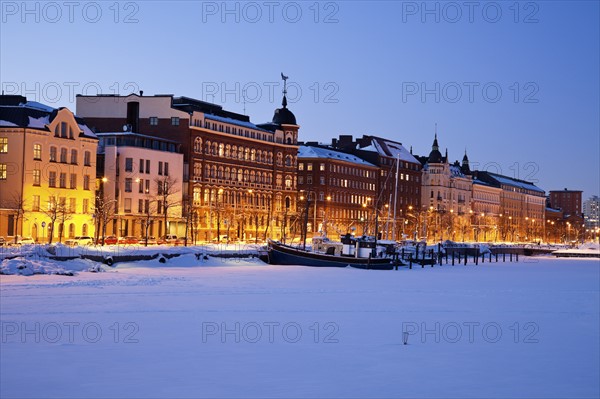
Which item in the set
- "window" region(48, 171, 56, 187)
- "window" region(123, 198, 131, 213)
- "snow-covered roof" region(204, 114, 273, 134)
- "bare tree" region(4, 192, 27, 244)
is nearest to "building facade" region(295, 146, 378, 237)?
"snow-covered roof" region(204, 114, 273, 134)

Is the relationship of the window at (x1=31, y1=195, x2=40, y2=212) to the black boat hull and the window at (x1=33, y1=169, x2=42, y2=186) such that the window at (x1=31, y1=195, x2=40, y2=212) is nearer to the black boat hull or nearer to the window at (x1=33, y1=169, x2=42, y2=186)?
the window at (x1=33, y1=169, x2=42, y2=186)

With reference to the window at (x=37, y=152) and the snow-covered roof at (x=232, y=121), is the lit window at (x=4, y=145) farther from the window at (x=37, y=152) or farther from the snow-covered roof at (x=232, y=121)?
the snow-covered roof at (x=232, y=121)

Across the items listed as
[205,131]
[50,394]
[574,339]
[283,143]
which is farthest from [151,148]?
[50,394]

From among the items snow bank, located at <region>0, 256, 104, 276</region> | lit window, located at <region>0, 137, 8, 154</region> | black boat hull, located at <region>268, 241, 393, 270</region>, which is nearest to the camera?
snow bank, located at <region>0, 256, 104, 276</region>

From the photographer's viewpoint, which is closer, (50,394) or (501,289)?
(50,394)

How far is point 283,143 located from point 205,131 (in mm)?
21254

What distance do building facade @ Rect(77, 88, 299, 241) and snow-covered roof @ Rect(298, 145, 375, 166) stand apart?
13.8 m

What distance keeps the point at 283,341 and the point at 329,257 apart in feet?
166

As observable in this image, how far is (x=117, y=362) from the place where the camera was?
2327cm

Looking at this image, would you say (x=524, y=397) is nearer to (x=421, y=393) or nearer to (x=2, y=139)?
(x=421, y=393)

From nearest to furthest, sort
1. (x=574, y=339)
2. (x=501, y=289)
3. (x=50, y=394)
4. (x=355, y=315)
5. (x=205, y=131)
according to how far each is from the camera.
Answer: (x=50, y=394) → (x=574, y=339) → (x=355, y=315) → (x=501, y=289) → (x=205, y=131)

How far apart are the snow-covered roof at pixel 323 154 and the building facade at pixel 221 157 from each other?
1382 cm

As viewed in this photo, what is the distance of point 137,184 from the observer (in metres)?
97.1

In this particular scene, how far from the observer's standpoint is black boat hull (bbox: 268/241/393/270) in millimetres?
78000
